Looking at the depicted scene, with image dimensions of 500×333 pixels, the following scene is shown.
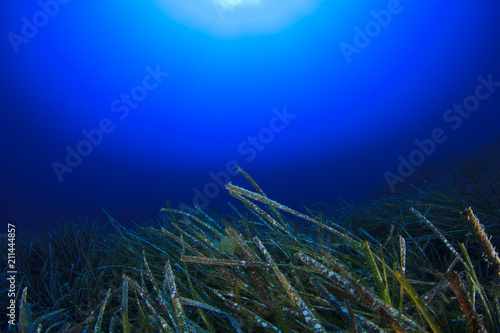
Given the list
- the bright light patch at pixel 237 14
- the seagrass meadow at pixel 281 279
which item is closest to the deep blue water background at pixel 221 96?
the bright light patch at pixel 237 14

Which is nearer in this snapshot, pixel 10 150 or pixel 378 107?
pixel 10 150

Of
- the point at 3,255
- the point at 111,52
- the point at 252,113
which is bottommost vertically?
the point at 3,255

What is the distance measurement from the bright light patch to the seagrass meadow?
3035 inches

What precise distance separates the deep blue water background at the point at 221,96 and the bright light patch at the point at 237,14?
39 centimetres

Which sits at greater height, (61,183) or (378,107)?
(61,183)

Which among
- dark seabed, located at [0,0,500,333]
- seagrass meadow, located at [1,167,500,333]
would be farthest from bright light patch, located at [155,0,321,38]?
seagrass meadow, located at [1,167,500,333]

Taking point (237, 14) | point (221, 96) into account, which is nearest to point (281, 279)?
point (237, 14)

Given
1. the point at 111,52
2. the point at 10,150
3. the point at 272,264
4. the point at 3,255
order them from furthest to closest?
the point at 111,52 < the point at 10,150 < the point at 3,255 < the point at 272,264

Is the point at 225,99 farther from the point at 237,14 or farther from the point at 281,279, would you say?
the point at 281,279

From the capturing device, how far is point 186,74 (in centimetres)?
8462

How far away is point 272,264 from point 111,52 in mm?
88862

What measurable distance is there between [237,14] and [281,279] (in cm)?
8218

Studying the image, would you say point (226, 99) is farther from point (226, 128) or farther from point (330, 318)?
point (330, 318)

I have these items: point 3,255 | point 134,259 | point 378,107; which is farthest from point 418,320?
point 378,107
